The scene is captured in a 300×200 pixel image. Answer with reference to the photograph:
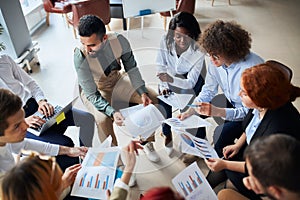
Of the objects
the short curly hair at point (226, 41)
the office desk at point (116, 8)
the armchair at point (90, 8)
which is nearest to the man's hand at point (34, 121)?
the short curly hair at point (226, 41)

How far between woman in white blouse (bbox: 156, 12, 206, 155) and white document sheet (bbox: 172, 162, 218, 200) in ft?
2.05

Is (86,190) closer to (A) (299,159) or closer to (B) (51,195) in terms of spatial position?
(B) (51,195)

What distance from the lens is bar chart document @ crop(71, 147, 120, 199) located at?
5.23 ft

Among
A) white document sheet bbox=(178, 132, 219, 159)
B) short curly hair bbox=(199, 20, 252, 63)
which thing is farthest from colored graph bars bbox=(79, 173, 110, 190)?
short curly hair bbox=(199, 20, 252, 63)

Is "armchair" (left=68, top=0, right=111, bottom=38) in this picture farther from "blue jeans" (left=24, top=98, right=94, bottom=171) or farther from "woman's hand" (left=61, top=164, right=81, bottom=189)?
"woman's hand" (left=61, top=164, right=81, bottom=189)

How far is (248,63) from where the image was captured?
6.15ft

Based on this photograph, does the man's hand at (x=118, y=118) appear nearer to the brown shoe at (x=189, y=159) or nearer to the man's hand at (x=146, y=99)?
the man's hand at (x=146, y=99)

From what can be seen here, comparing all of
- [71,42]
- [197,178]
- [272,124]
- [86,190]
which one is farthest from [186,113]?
Result: [71,42]

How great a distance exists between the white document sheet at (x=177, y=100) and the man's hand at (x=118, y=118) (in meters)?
0.35

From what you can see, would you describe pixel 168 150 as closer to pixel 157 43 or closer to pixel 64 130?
pixel 64 130

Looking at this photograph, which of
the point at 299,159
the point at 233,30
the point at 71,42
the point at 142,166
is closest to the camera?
the point at 299,159

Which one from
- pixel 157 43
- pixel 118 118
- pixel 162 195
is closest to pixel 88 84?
pixel 118 118

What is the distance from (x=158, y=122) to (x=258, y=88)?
753 millimetres

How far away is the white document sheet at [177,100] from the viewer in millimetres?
2168
